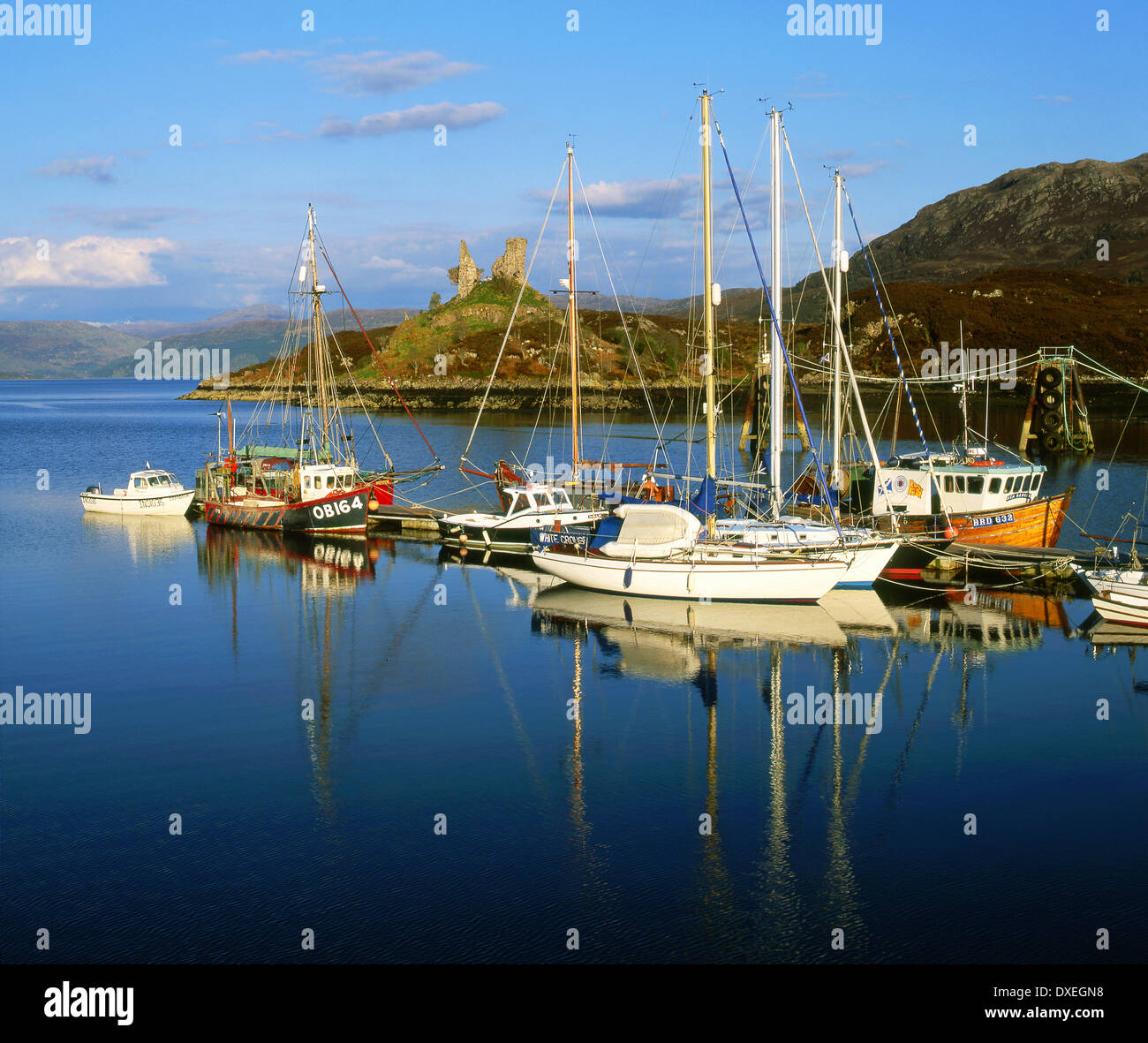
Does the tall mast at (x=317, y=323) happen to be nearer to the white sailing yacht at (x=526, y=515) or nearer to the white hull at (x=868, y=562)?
the white sailing yacht at (x=526, y=515)

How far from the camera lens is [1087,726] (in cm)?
2081

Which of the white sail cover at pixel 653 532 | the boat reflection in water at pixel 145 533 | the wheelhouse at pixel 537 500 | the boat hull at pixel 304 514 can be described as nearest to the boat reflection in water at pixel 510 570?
the wheelhouse at pixel 537 500

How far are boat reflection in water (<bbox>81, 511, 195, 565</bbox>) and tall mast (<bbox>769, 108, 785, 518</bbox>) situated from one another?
2176cm

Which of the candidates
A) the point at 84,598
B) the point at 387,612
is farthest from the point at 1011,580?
the point at 84,598

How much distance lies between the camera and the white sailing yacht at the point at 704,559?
28.7 meters

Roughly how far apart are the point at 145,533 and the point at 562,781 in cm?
3236

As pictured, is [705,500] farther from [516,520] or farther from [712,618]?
[516,520]

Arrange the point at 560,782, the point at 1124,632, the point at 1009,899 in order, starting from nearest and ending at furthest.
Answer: the point at 1009,899 < the point at 560,782 < the point at 1124,632

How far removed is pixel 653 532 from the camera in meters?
29.9

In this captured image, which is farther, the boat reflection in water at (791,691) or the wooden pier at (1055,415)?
the wooden pier at (1055,415)
